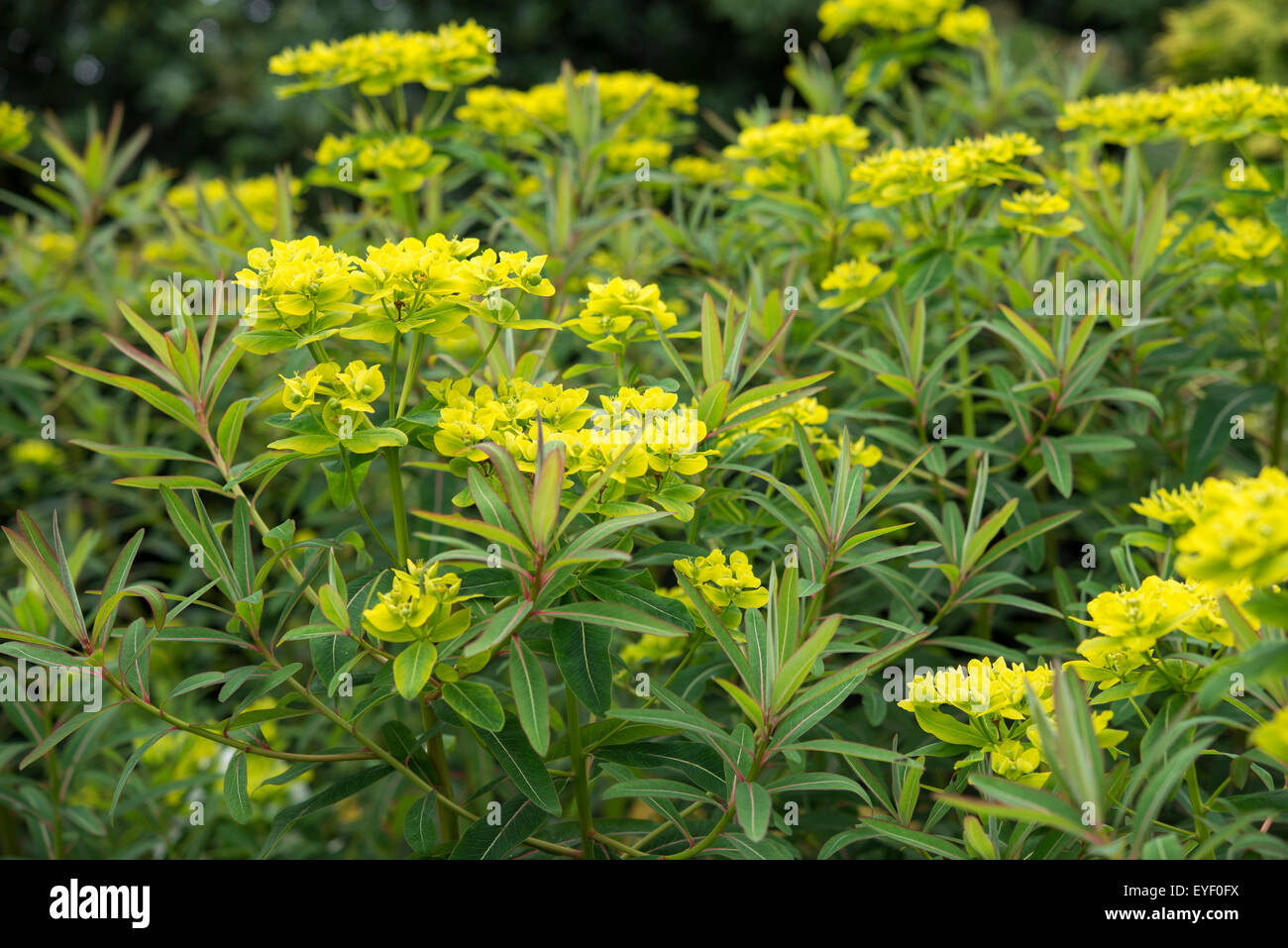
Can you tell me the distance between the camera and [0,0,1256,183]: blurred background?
6922 mm

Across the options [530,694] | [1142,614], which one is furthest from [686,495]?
[1142,614]

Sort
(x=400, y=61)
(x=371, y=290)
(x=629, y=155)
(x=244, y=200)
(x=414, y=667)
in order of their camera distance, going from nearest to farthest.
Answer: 1. (x=414, y=667)
2. (x=371, y=290)
3. (x=400, y=61)
4. (x=629, y=155)
5. (x=244, y=200)

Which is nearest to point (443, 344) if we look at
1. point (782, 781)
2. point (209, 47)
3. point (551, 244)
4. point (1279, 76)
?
point (551, 244)

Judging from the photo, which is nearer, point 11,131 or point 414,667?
point 414,667

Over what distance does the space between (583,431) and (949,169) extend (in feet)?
2.73

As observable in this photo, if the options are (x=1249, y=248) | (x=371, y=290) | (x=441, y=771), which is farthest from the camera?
(x=1249, y=248)

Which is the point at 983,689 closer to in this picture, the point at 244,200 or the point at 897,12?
the point at 897,12

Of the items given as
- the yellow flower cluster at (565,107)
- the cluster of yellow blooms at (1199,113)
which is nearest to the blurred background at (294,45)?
the yellow flower cluster at (565,107)

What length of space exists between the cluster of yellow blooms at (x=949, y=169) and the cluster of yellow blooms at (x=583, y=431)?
0.66 meters

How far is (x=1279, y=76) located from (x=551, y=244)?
4.77 metres

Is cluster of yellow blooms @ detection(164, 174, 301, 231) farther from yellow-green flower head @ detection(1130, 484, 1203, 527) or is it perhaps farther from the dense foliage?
yellow-green flower head @ detection(1130, 484, 1203, 527)

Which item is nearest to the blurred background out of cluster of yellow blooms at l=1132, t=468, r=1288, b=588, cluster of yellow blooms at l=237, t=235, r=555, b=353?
cluster of yellow blooms at l=237, t=235, r=555, b=353

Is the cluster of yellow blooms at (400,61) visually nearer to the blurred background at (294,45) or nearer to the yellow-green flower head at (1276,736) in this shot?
the yellow-green flower head at (1276,736)

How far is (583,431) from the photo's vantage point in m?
1.03
